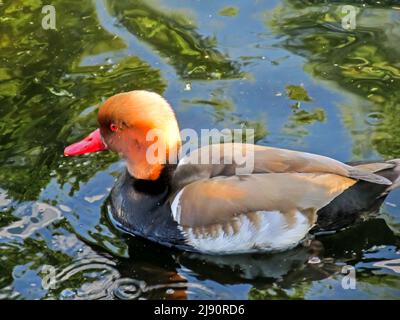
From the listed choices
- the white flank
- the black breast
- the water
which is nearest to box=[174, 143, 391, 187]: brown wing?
the black breast

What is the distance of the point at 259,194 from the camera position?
5484 millimetres

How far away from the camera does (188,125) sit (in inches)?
269

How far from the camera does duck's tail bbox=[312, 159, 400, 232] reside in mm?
5656

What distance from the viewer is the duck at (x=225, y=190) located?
5.51 meters

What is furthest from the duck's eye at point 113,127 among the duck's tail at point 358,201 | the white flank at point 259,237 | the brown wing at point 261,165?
the duck's tail at point 358,201

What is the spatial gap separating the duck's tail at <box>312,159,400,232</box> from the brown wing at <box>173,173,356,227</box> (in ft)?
0.41

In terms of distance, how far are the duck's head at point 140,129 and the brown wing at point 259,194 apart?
39 centimetres

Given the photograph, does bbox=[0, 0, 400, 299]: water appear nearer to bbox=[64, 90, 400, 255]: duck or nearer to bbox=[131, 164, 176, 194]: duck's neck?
bbox=[64, 90, 400, 255]: duck

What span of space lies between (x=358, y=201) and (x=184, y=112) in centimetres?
187

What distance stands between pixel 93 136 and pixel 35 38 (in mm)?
2438

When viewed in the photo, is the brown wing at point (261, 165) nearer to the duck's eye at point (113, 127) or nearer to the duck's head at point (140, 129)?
the duck's head at point (140, 129)

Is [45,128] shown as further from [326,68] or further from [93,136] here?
[326,68]
